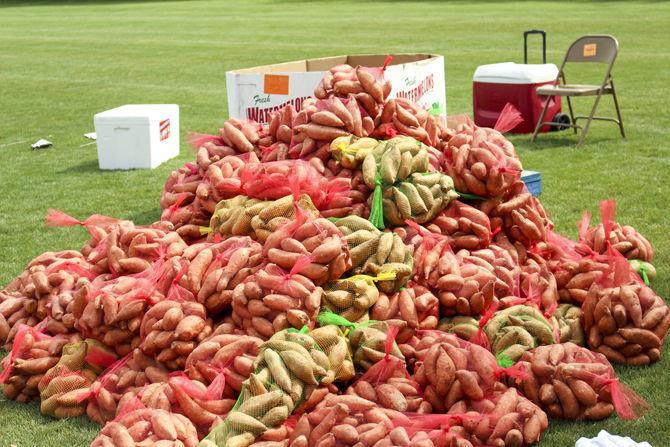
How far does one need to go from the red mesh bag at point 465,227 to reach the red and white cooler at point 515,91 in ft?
20.2

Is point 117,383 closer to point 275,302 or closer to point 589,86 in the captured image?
point 275,302

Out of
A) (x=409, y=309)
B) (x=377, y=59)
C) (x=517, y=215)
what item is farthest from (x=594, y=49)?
(x=409, y=309)

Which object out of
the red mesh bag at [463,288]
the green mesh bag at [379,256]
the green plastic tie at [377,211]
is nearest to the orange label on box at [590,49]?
the green plastic tie at [377,211]

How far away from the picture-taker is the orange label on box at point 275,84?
743cm

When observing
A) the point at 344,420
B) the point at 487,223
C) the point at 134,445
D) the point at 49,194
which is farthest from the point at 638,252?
Answer: the point at 49,194

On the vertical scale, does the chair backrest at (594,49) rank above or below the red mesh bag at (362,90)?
below

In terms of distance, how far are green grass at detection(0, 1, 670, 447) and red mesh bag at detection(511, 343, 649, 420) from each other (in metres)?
0.07

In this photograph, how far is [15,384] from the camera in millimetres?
4625

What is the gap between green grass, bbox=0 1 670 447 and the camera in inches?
279

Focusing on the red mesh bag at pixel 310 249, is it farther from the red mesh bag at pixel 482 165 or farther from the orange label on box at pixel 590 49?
the orange label on box at pixel 590 49

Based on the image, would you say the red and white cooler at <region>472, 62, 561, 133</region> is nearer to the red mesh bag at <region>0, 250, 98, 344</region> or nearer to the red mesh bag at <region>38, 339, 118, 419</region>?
the red mesh bag at <region>0, 250, 98, 344</region>

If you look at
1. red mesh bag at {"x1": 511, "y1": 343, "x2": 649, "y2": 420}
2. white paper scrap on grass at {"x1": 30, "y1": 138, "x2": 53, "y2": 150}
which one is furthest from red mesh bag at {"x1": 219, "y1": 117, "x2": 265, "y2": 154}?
white paper scrap on grass at {"x1": 30, "y1": 138, "x2": 53, "y2": 150}

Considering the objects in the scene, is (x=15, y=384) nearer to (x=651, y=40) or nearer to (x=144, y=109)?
(x=144, y=109)

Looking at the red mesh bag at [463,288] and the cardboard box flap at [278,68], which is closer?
the red mesh bag at [463,288]
